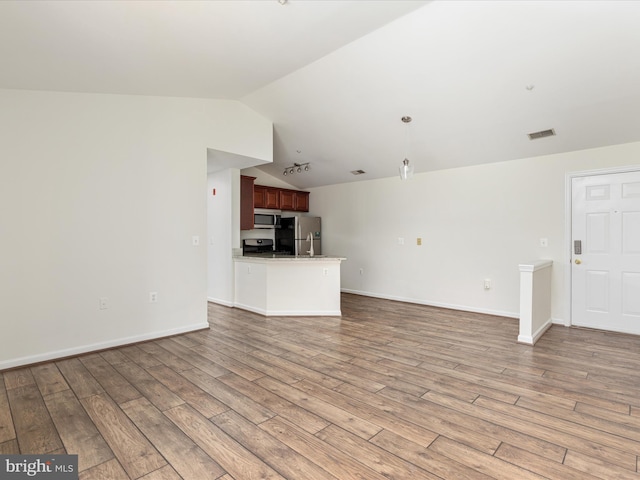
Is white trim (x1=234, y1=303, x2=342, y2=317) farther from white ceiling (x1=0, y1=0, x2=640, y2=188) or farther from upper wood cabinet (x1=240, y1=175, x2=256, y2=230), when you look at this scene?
white ceiling (x1=0, y1=0, x2=640, y2=188)

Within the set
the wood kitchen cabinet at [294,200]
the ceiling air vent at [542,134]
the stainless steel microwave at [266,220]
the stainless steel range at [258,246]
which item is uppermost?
the ceiling air vent at [542,134]

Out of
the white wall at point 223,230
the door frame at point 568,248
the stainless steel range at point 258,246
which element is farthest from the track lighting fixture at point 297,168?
the door frame at point 568,248

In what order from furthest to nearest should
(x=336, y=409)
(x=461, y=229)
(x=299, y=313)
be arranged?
(x=461, y=229), (x=299, y=313), (x=336, y=409)

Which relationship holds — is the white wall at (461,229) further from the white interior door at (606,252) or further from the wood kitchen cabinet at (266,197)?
the wood kitchen cabinet at (266,197)

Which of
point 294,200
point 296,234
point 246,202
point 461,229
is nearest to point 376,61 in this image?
point 461,229

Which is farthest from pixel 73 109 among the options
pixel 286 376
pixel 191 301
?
pixel 286 376

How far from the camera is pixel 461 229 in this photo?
221 inches

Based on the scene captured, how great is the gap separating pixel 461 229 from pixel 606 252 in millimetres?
1856

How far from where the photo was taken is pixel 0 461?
1.87 meters

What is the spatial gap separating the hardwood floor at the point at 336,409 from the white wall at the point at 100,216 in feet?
1.20

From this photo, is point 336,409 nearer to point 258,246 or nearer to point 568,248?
point 568,248

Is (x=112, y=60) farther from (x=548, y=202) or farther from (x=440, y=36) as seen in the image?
(x=548, y=202)

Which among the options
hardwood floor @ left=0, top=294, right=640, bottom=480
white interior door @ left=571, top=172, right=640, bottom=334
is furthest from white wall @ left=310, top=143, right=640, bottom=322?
hardwood floor @ left=0, top=294, right=640, bottom=480

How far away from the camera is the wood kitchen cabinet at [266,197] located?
6.98 meters
